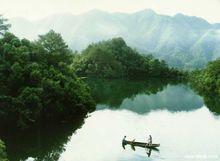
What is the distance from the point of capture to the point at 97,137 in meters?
37.8

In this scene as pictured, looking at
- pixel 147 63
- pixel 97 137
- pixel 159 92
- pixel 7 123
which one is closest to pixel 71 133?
pixel 97 137

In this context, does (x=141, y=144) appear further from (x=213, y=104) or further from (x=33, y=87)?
(x=213, y=104)

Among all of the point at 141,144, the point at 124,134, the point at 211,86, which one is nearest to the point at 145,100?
the point at 211,86

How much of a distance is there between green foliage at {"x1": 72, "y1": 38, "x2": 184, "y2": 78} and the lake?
45.2m

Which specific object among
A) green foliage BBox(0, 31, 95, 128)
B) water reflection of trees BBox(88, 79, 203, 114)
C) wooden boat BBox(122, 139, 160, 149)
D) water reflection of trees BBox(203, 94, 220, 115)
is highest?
green foliage BBox(0, 31, 95, 128)

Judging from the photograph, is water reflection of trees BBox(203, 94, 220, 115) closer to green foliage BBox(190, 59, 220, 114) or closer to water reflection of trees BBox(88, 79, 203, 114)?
green foliage BBox(190, 59, 220, 114)

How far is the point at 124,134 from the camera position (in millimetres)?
39125

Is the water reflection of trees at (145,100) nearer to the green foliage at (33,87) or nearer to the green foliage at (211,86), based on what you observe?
the green foliage at (211,86)

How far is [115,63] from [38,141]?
243ft

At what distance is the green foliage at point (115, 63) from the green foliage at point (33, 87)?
184 feet

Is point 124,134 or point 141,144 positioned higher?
point 141,144

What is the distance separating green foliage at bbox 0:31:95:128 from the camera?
35.2 metres

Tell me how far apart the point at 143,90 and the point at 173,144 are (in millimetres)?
48519

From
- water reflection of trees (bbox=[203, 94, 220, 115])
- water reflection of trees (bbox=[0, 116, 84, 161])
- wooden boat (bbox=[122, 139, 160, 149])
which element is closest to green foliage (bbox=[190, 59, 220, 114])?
water reflection of trees (bbox=[203, 94, 220, 115])
